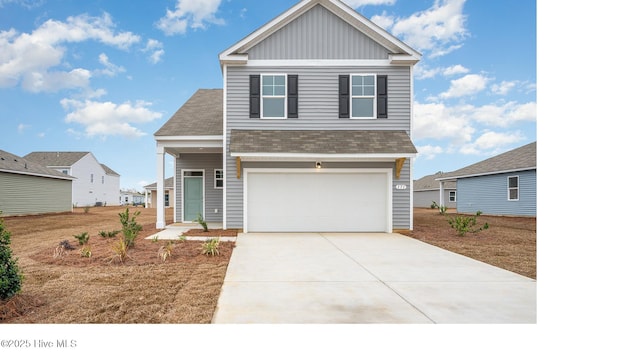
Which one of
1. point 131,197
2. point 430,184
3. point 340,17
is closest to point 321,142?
point 340,17

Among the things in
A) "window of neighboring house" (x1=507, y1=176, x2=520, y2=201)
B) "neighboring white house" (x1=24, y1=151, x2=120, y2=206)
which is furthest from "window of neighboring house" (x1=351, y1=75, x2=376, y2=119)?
"neighboring white house" (x1=24, y1=151, x2=120, y2=206)

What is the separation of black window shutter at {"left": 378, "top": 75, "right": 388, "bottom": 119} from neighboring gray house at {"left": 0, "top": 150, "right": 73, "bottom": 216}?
15.5 meters

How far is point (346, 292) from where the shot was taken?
150 inches

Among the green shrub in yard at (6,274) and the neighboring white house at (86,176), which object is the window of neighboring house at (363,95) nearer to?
the green shrub in yard at (6,274)

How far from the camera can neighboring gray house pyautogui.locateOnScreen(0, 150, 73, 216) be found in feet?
47.4

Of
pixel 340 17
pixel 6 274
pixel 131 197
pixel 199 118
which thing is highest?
pixel 340 17

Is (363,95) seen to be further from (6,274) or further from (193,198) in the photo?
(6,274)

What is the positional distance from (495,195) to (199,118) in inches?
575

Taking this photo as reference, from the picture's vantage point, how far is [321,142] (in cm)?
894

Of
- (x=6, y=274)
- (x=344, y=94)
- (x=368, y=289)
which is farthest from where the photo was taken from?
(x=344, y=94)
